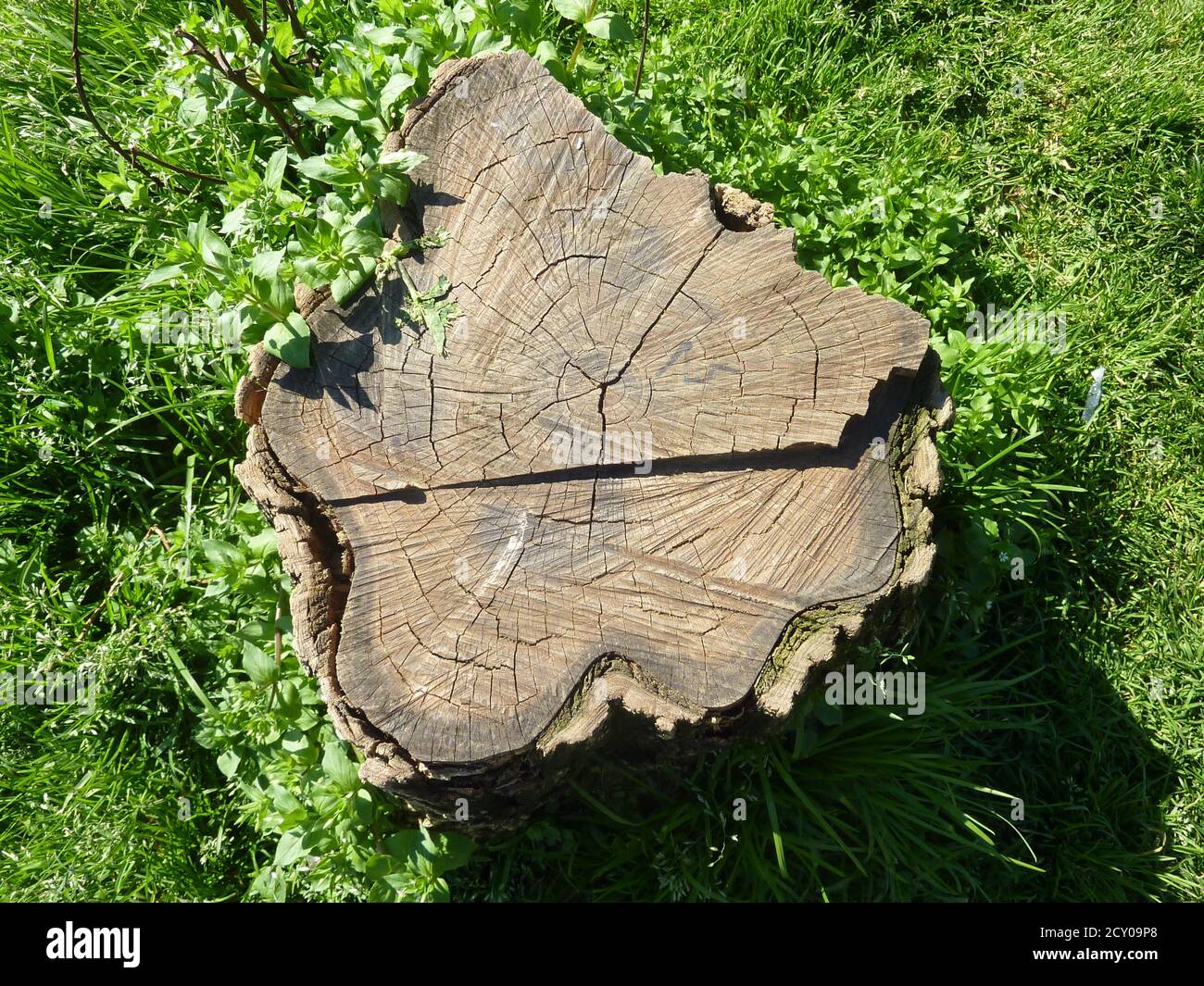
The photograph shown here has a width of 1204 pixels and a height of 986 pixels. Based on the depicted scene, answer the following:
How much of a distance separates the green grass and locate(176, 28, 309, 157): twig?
0.70m

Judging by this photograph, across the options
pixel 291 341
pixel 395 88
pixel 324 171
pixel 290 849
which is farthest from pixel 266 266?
pixel 290 849

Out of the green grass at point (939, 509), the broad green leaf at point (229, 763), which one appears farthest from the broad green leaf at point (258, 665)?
the broad green leaf at point (229, 763)

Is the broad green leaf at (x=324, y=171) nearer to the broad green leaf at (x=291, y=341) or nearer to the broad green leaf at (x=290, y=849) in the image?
the broad green leaf at (x=291, y=341)

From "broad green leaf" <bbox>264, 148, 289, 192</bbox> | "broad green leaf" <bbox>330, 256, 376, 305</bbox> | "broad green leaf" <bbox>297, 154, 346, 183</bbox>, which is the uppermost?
"broad green leaf" <bbox>264, 148, 289, 192</bbox>

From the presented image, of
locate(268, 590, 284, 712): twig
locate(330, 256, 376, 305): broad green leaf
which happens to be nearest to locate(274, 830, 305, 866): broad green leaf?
locate(268, 590, 284, 712): twig

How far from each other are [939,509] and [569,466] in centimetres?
155

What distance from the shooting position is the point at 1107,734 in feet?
10.8

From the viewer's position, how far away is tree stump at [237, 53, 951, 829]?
2191 mm

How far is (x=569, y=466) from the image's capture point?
2.29m

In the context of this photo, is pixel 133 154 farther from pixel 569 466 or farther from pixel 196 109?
pixel 569 466

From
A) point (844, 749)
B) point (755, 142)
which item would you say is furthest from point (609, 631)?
point (755, 142)

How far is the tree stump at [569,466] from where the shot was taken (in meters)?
2.19

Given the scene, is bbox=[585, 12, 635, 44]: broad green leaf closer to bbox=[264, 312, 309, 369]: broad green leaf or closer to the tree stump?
the tree stump

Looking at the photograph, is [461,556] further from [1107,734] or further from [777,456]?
[1107,734]
